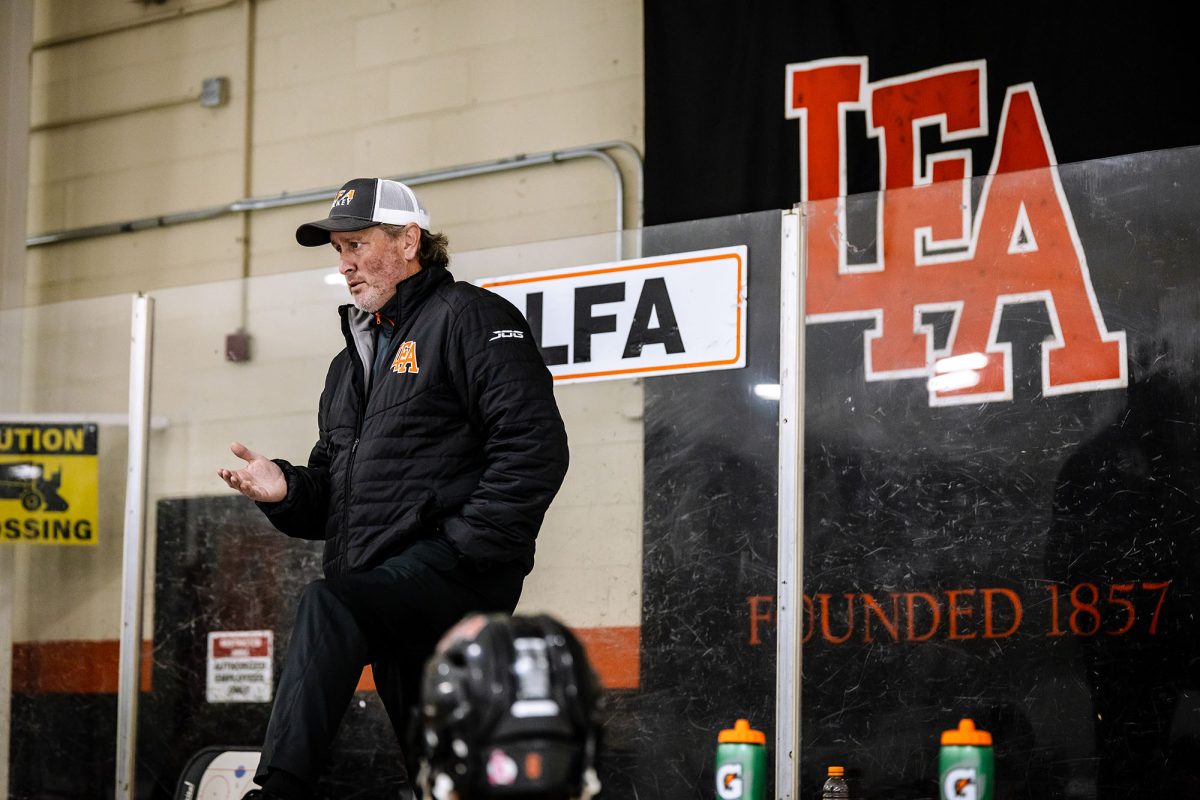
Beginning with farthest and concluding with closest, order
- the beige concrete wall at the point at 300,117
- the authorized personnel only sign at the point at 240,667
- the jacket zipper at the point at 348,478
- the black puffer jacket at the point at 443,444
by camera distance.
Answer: the beige concrete wall at the point at 300,117, the authorized personnel only sign at the point at 240,667, the jacket zipper at the point at 348,478, the black puffer jacket at the point at 443,444

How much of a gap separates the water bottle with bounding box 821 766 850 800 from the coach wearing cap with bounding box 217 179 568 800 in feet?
2.96

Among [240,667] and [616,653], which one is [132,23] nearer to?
[240,667]

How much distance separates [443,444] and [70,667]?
7.16 ft

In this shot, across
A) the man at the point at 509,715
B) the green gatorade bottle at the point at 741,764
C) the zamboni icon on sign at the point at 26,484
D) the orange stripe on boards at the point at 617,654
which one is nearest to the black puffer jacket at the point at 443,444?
the green gatorade bottle at the point at 741,764

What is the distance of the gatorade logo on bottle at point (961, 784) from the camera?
3.40 m

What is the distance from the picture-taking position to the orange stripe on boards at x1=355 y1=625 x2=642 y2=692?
395 centimetres

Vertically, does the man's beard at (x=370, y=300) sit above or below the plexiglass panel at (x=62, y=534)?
above

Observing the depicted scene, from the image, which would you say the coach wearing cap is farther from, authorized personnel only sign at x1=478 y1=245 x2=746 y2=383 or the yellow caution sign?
the yellow caution sign

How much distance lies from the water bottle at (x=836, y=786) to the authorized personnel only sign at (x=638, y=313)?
942 mm

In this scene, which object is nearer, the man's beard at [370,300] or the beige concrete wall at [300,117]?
the man's beard at [370,300]

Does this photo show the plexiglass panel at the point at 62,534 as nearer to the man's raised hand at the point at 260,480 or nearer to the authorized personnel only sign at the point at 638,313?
the authorized personnel only sign at the point at 638,313

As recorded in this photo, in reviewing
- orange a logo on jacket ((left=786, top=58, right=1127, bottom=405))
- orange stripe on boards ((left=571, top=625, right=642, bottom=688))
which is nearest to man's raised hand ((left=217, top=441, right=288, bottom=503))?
orange stripe on boards ((left=571, top=625, right=642, bottom=688))

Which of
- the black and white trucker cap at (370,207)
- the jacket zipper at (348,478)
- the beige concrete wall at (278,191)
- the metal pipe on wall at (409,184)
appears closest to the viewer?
the jacket zipper at (348,478)

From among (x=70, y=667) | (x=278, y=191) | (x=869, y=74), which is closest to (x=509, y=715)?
(x=869, y=74)
